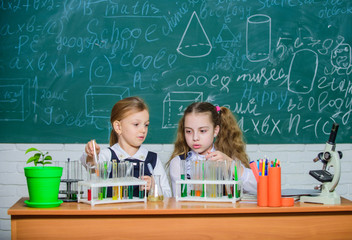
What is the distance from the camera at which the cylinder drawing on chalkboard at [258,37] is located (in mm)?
3488

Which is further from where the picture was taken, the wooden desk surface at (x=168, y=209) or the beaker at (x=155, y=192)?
the beaker at (x=155, y=192)

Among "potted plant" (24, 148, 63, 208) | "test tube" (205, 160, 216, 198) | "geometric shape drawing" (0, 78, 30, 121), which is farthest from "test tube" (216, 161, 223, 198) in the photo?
"geometric shape drawing" (0, 78, 30, 121)

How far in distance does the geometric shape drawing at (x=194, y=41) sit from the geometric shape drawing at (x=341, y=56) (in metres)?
1.02

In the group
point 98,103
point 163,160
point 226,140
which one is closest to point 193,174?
point 226,140

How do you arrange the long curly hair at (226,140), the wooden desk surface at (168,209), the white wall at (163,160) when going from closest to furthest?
the wooden desk surface at (168,209) → the long curly hair at (226,140) → the white wall at (163,160)

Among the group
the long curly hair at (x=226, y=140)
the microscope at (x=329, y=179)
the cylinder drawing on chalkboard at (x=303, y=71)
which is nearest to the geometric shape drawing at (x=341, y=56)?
the cylinder drawing on chalkboard at (x=303, y=71)

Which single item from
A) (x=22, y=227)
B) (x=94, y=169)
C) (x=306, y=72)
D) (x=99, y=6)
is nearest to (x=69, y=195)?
(x=94, y=169)

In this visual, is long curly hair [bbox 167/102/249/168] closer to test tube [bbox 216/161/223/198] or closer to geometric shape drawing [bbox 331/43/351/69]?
test tube [bbox 216/161/223/198]

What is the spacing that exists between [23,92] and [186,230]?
2.11m

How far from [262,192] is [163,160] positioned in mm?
1583

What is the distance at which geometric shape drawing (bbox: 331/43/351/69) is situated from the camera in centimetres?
353

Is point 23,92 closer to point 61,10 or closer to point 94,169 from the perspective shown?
point 61,10

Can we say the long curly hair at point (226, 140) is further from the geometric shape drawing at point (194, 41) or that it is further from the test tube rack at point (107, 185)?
the test tube rack at point (107, 185)

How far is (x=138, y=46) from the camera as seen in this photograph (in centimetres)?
344
